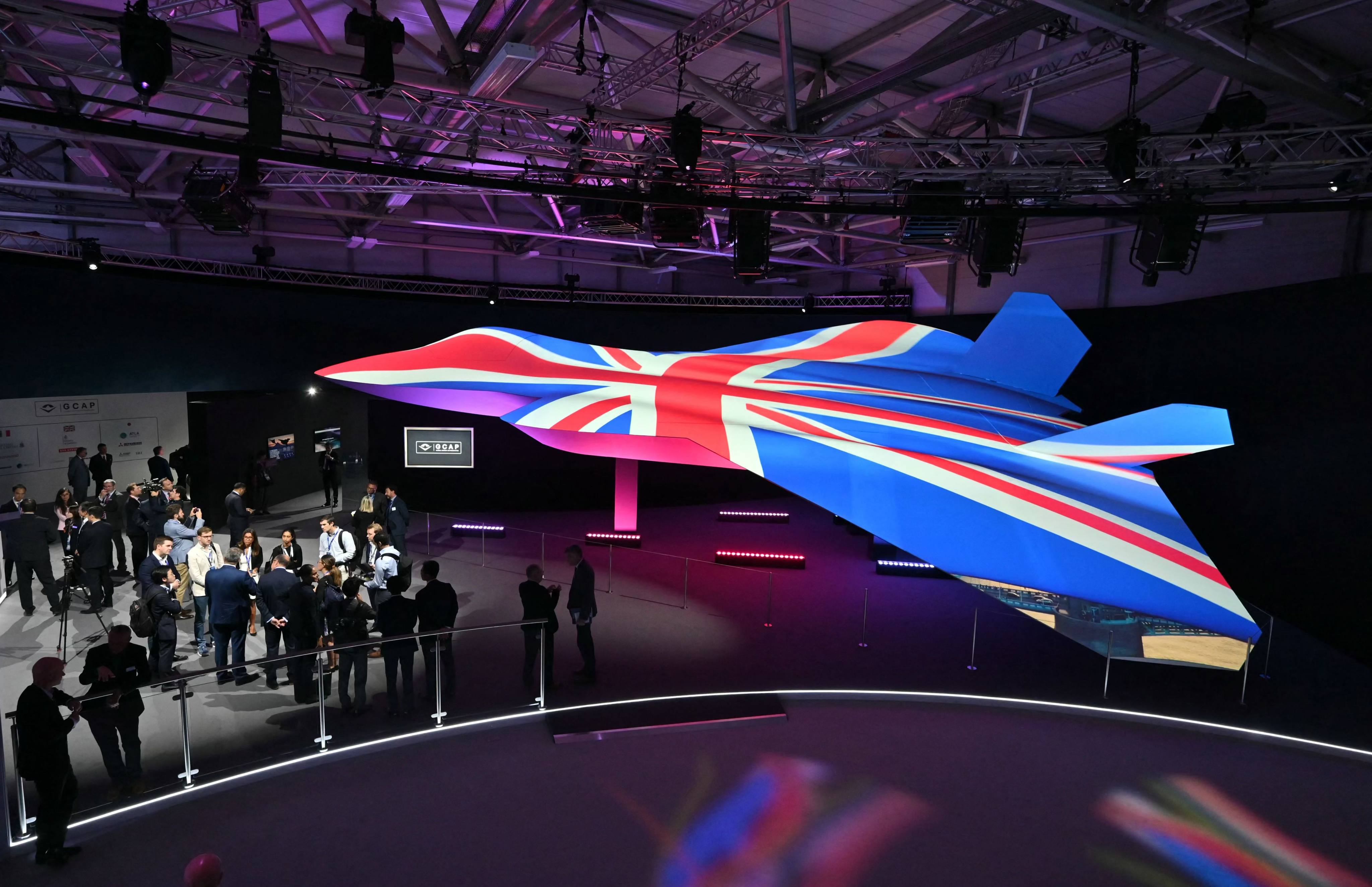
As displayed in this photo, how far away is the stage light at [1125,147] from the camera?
6.90 meters

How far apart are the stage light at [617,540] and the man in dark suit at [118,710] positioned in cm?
740

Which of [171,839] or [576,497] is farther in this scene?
[576,497]

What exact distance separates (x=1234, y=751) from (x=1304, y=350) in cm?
522

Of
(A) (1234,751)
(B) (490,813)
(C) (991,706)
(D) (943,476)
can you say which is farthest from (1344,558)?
(B) (490,813)

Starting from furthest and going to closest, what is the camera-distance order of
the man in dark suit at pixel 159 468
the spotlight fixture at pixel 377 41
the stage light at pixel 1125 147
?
the man in dark suit at pixel 159 468
the stage light at pixel 1125 147
the spotlight fixture at pixel 377 41

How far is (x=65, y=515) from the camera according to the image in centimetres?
929

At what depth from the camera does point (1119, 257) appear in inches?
500

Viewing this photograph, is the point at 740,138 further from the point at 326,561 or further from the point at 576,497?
the point at 576,497

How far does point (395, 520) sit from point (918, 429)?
23.9 ft

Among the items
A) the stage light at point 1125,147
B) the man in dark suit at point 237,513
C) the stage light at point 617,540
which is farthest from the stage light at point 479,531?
the stage light at point 1125,147

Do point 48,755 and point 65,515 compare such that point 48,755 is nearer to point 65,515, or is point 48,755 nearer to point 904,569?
point 65,515

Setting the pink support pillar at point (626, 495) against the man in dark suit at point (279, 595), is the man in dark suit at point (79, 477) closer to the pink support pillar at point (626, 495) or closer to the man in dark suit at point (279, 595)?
the man in dark suit at point (279, 595)

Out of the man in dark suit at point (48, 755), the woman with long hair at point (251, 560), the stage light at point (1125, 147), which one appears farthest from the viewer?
the woman with long hair at point (251, 560)

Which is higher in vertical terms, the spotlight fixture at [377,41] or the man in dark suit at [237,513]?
the spotlight fixture at [377,41]
